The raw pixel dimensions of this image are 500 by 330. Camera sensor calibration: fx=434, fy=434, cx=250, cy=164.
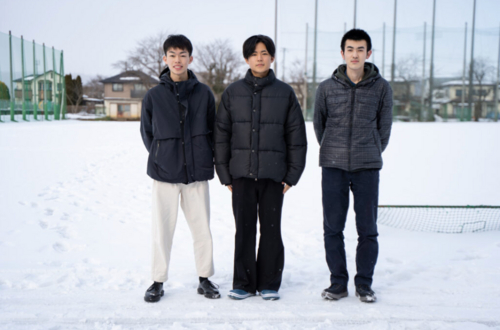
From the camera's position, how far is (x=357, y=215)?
9.57 ft

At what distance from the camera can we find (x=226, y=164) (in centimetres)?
289

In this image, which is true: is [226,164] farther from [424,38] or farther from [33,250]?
[424,38]

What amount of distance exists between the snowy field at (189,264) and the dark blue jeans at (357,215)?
0.23 m

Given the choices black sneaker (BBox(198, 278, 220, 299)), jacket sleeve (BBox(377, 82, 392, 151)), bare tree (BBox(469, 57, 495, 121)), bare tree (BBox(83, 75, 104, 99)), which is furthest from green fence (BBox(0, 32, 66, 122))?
bare tree (BBox(83, 75, 104, 99))

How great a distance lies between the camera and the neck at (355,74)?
9.36 feet

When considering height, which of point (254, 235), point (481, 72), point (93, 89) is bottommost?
point (254, 235)

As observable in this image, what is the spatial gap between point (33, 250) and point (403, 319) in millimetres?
3114

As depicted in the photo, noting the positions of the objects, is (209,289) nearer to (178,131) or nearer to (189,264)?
(189,264)

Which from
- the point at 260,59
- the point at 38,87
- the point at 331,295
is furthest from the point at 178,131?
the point at 38,87

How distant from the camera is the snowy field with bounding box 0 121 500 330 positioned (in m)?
2.58

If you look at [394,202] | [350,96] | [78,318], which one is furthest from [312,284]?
[394,202]

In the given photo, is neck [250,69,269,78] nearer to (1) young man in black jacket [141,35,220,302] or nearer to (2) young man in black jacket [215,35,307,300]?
(2) young man in black jacket [215,35,307,300]

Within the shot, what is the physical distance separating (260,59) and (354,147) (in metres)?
0.83

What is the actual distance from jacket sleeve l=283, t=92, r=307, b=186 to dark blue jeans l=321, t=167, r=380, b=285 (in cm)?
22
